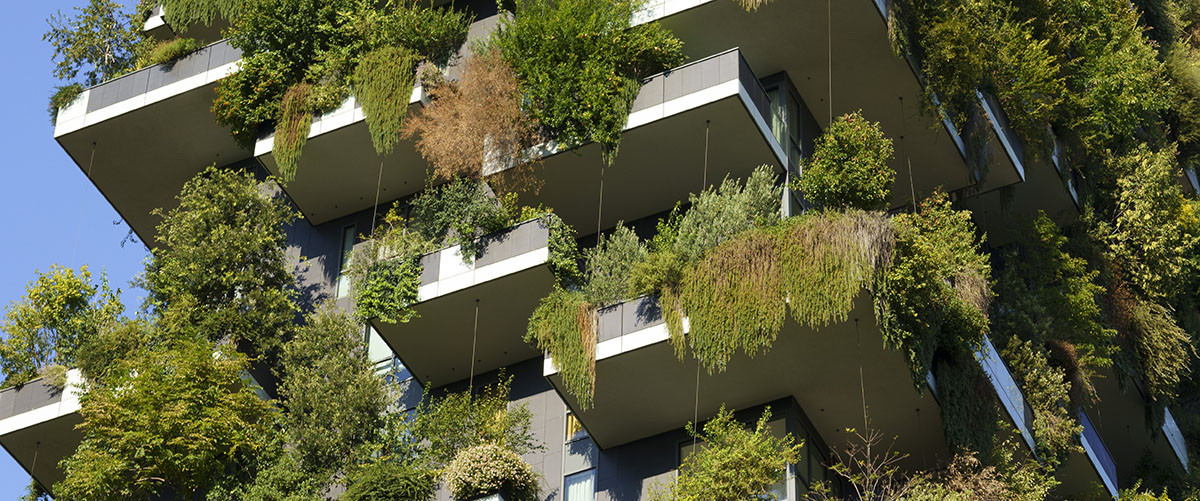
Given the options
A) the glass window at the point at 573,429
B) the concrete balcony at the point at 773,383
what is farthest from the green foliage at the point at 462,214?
the glass window at the point at 573,429

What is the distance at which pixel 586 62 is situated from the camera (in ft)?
94.0

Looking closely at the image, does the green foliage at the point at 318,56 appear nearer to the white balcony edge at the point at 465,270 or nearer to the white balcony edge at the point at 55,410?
the white balcony edge at the point at 465,270

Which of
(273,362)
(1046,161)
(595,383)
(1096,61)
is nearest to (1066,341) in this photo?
(1046,161)

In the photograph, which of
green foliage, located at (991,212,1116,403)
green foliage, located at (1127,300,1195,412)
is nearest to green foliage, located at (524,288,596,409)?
green foliage, located at (991,212,1116,403)

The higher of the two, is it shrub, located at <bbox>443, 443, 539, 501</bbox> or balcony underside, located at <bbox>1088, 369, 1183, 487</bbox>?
balcony underside, located at <bbox>1088, 369, 1183, 487</bbox>

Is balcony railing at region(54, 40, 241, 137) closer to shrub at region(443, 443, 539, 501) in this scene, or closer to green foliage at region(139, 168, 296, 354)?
green foliage at region(139, 168, 296, 354)

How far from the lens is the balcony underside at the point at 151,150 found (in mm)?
33094

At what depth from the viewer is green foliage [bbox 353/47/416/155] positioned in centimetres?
3019

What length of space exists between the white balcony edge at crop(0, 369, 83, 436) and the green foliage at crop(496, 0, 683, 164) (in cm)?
895

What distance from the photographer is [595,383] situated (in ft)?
86.6

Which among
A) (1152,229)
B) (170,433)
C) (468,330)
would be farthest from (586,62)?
(1152,229)

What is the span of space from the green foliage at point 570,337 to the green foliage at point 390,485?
2.58 m

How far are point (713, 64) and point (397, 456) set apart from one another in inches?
315

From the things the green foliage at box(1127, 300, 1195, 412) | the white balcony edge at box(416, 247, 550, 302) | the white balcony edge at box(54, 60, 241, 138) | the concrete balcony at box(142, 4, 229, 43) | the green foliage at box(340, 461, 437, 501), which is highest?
the concrete balcony at box(142, 4, 229, 43)
